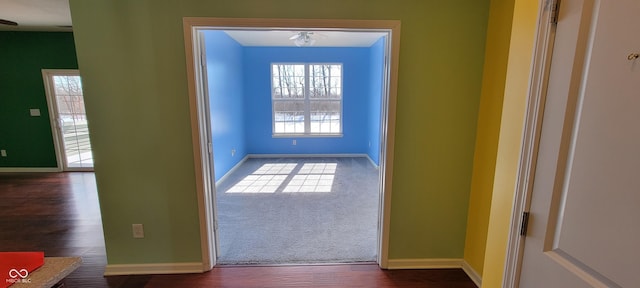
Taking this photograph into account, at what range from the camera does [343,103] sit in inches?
243

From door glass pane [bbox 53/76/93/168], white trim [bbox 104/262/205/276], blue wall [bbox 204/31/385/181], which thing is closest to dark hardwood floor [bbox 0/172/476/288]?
white trim [bbox 104/262/205/276]

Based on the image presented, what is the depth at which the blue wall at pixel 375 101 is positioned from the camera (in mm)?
5051

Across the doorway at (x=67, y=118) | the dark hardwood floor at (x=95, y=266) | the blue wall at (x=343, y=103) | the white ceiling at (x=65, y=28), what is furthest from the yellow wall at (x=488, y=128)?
the doorway at (x=67, y=118)

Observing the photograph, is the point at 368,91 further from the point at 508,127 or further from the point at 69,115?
the point at 69,115

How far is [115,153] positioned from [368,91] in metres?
4.85

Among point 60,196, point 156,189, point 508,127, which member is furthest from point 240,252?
point 60,196

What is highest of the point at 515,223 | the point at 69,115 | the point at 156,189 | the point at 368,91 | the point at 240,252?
the point at 368,91

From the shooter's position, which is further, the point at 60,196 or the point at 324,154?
the point at 324,154

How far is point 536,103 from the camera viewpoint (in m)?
0.94

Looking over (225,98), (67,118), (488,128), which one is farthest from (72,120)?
(488,128)

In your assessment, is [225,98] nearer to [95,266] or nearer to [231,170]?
[231,170]

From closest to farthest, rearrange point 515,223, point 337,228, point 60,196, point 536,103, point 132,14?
point 536,103 < point 515,223 < point 132,14 < point 337,228 < point 60,196

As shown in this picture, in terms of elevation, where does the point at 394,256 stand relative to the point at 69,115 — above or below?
below

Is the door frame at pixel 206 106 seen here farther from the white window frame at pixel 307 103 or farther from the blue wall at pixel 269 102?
the white window frame at pixel 307 103
